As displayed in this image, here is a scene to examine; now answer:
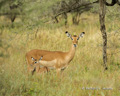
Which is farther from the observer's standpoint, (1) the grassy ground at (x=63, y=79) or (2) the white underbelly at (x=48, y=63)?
(2) the white underbelly at (x=48, y=63)

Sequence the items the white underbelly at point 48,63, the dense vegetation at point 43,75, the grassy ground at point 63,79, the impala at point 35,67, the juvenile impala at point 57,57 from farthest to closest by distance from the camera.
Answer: the impala at point 35,67, the white underbelly at point 48,63, the juvenile impala at point 57,57, the grassy ground at point 63,79, the dense vegetation at point 43,75

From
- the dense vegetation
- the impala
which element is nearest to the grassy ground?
the dense vegetation

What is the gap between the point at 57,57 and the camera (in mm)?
6863

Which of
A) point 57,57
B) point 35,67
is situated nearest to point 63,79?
point 57,57

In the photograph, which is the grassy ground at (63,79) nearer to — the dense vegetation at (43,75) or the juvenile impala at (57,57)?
the dense vegetation at (43,75)

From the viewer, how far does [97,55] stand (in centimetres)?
920

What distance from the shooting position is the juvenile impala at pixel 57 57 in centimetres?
675

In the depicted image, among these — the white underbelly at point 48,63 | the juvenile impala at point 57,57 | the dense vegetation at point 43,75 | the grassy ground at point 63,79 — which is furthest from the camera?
the white underbelly at point 48,63

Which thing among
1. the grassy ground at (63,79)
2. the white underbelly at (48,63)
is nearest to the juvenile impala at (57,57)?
the white underbelly at (48,63)

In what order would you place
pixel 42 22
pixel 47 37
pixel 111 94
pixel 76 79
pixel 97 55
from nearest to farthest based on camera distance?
pixel 111 94
pixel 76 79
pixel 42 22
pixel 97 55
pixel 47 37

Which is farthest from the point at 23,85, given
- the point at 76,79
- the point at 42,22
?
the point at 42,22

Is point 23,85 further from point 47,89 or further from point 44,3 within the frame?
point 44,3

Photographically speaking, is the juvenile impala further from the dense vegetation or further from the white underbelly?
the dense vegetation

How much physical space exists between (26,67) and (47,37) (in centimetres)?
427
